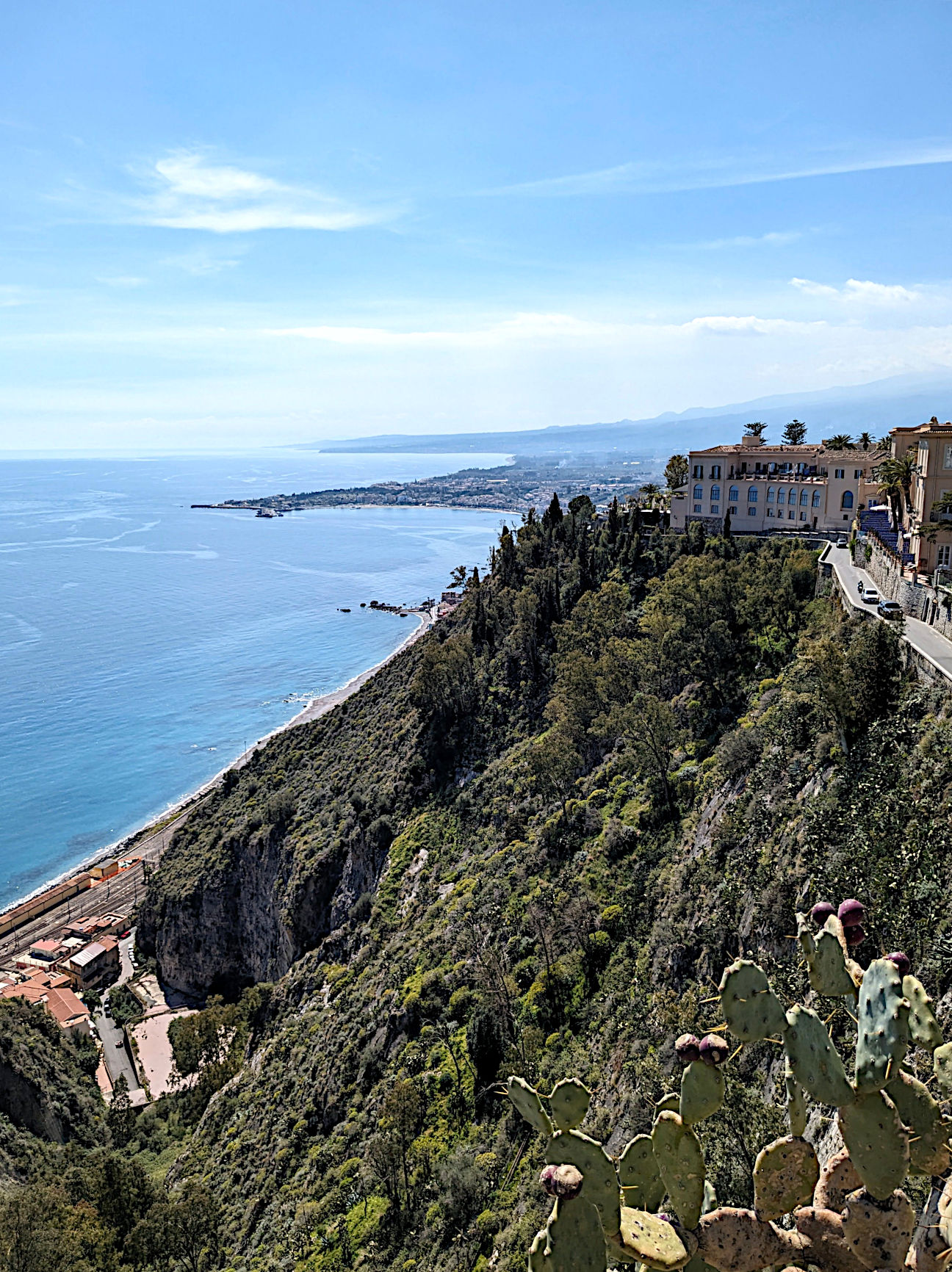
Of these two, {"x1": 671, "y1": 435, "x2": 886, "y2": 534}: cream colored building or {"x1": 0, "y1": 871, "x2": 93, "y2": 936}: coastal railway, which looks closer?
{"x1": 671, "y1": 435, "x2": 886, "y2": 534}: cream colored building

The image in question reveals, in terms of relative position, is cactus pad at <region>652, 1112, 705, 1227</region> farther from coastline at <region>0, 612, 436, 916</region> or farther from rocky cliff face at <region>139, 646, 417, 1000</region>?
coastline at <region>0, 612, 436, 916</region>

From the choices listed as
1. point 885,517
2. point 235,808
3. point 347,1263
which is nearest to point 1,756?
point 235,808

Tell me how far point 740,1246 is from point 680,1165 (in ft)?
2.13

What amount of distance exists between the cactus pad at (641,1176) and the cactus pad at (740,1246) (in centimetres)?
66

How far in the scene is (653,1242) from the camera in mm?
5457

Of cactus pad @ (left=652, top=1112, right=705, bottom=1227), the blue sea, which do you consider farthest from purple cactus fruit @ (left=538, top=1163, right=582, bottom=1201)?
the blue sea

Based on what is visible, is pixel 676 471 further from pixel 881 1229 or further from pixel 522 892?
pixel 881 1229

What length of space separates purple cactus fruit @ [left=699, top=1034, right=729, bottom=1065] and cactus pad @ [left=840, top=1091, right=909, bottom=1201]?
804mm

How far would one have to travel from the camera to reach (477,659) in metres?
62.0

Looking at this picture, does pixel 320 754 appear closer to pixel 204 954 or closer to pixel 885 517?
pixel 204 954

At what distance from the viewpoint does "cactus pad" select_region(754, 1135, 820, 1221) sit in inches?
228

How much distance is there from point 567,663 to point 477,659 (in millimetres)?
17992

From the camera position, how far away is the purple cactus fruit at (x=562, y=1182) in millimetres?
4828

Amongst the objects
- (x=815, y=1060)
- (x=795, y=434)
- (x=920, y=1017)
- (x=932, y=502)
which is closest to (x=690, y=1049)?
(x=815, y=1060)
